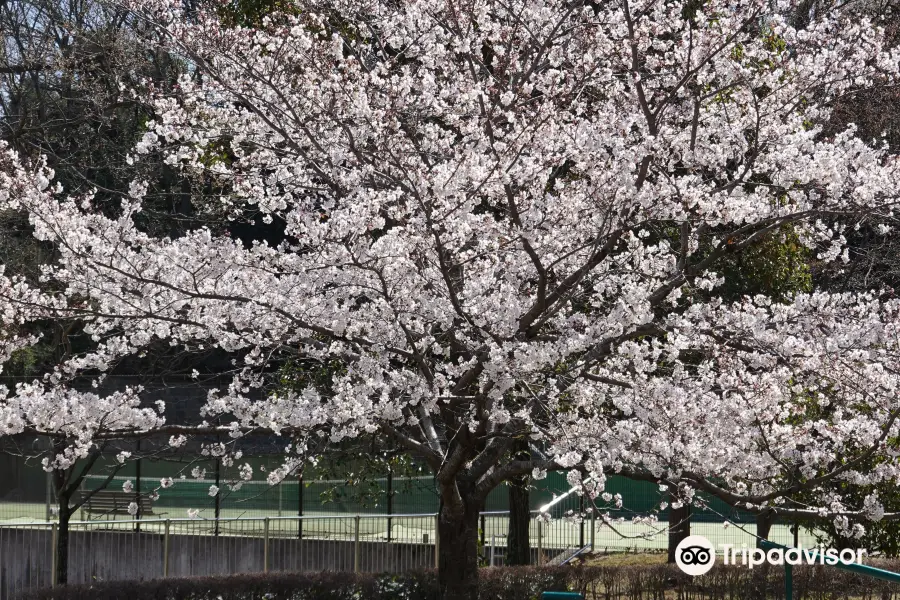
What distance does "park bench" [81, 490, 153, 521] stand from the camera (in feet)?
54.4

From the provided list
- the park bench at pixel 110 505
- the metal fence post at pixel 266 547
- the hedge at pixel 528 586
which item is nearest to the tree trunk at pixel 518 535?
the hedge at pixel 528 586

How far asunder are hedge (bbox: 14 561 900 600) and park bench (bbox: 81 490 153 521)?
6.89m

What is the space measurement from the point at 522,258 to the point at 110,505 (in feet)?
39.7

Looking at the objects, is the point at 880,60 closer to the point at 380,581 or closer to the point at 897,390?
the point at 897,390

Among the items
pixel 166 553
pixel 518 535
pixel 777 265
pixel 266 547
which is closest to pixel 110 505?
pixel 166 553

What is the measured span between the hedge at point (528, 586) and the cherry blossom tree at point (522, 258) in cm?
138

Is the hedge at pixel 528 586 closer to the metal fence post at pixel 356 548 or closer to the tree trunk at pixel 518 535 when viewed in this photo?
the metal fence post at pixel 356 548

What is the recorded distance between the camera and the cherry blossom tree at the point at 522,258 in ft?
22.9

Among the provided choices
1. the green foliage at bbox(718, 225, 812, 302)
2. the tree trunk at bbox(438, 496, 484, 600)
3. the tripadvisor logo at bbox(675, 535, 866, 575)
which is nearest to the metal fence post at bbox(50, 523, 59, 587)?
the tree trunk at bbox(438, 496, 484, 600)

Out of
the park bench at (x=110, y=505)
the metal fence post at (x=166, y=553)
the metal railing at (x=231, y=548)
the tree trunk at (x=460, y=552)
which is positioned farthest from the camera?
the park bench at (x=110, y=505)

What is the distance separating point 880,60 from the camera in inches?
310

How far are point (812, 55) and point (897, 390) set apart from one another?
2943 mm

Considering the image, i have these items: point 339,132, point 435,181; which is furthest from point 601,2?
point 435,181

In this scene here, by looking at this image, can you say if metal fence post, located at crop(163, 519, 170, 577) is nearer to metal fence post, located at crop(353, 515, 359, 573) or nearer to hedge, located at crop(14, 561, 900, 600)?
hedge, located at crop(14, 561, 900, 600)
